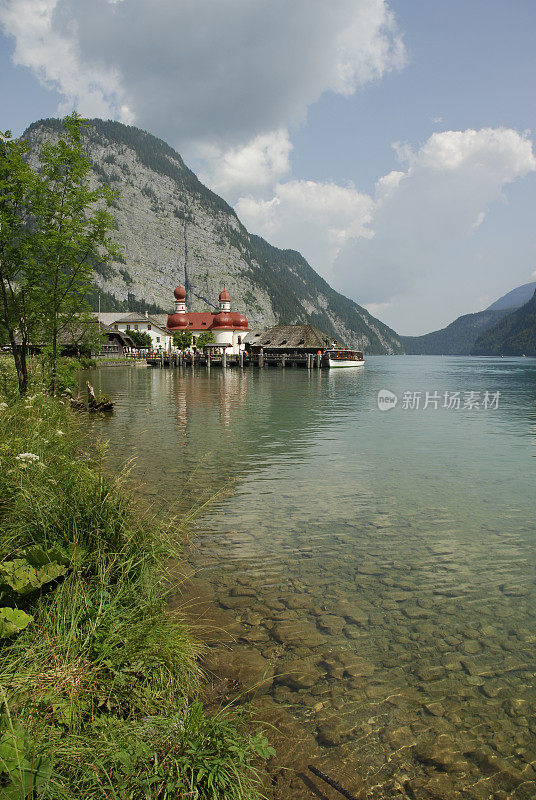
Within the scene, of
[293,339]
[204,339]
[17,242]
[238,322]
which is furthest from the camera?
[238,322]

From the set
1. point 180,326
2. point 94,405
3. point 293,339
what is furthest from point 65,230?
point 180,326

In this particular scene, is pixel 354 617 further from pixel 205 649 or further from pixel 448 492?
pixel 448 492

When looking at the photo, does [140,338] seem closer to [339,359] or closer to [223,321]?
[223,321]

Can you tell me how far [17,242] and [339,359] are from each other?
8819cm

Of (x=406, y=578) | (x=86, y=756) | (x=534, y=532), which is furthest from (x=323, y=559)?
(x=86, y=756)

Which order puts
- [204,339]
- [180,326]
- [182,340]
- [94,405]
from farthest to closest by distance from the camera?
[180,326] → [204,339] → [182,340] → [94,405]

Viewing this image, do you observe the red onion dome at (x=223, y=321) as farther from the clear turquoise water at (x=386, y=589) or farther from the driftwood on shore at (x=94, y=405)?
the clear turquoise water at (x=386, y=589)

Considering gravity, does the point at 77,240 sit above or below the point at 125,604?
above

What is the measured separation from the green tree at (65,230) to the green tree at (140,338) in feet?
351

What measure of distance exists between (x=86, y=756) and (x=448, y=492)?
35.2 ft

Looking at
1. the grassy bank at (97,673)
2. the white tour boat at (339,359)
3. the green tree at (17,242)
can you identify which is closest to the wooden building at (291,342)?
the white tour boat at (339,359)

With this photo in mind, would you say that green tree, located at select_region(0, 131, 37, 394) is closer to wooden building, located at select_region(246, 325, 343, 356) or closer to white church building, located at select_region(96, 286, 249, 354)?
wooden building, located at select_region(246, 325, 343, 356)

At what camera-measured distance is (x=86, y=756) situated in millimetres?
3096

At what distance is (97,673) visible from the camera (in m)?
3.78
